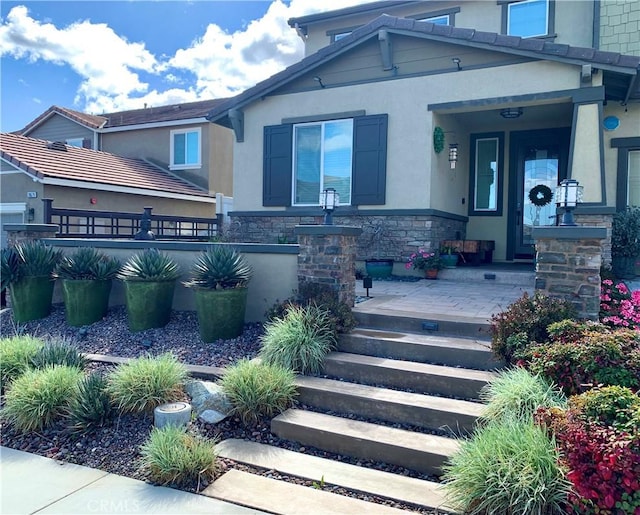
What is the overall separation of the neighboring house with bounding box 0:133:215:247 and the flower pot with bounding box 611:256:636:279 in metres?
13.4

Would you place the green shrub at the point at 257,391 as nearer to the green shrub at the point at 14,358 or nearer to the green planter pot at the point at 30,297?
the green shrub at the point at 14,358

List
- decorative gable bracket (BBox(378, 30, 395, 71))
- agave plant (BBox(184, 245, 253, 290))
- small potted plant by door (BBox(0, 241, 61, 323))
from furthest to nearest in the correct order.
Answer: decorative gable bracket (BBox(378, 30, 395, 71)), small potted plant by door (BBox(0, 241, 61, 323)), agave plant (BBox(184, 245, 253, 290))

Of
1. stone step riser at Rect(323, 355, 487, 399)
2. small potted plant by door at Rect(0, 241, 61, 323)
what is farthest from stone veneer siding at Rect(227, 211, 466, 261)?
stone step riser at Rect(323, 355, 487, 399)

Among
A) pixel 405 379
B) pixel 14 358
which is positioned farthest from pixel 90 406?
pixel 405 379

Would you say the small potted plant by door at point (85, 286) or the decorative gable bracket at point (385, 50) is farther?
the decorative gable bracket at point (385, 50)

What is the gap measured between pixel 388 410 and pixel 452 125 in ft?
26.1

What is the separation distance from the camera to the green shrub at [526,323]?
15.1 ft

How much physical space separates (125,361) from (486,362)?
4162mm

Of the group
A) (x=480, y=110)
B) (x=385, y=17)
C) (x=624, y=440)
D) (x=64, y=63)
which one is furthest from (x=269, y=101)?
(x=624, y=440)

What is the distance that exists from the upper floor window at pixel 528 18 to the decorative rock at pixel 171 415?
1199cm

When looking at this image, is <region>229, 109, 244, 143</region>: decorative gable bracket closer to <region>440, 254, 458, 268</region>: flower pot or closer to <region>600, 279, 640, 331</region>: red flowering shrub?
<region>440, 254, 458, 268</region>: flower pot

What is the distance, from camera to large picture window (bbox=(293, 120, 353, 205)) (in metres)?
10.4

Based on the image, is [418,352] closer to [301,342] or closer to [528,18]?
[301,342]

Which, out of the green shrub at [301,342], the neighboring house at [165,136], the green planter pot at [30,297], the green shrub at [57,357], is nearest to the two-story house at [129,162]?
the neighboring house at [165,136]
